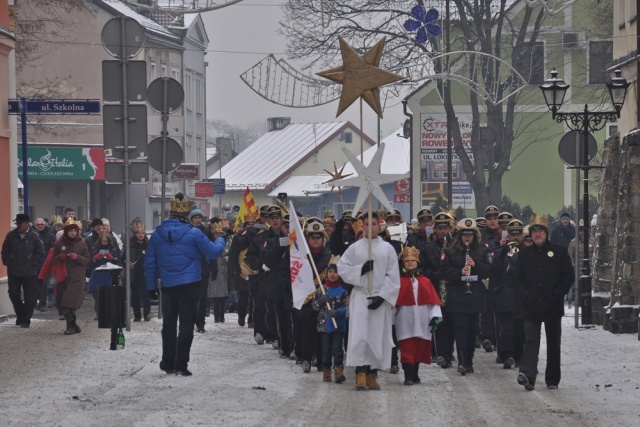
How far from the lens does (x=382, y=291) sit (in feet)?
49.8

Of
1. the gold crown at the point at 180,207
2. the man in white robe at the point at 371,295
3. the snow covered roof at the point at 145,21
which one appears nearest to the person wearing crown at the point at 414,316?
the man in white robe at the point at 371,295

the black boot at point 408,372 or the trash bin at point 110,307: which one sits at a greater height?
the trash bin at point 110,307

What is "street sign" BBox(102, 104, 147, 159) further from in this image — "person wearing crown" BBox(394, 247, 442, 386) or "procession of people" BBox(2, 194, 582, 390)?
"person wearing crown" BBox(394, 247, 442, 386)

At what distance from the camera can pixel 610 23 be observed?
4928 centimetres

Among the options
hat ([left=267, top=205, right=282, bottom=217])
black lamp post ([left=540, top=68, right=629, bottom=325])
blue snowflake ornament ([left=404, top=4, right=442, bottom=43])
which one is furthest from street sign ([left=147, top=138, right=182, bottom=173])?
blue snowflake ornament ([left=404, top=4, right=442, bottom=43])

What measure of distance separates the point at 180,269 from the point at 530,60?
30.4 metres

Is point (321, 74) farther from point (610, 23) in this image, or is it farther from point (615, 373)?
point (610, 23)

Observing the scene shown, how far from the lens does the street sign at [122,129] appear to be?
1945 cm

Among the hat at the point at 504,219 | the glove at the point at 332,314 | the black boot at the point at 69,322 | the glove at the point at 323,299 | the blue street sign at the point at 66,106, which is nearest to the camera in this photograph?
the glove at the point at 332,314

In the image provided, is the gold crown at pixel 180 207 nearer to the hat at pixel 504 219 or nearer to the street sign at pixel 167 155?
the street sign at pixel 167 155

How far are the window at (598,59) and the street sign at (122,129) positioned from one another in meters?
35.3

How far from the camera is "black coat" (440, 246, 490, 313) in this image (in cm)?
1719

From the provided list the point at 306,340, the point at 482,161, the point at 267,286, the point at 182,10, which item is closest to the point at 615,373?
the point at 306,340

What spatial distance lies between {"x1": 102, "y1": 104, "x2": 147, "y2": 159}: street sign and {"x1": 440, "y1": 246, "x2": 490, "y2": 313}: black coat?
447cm
